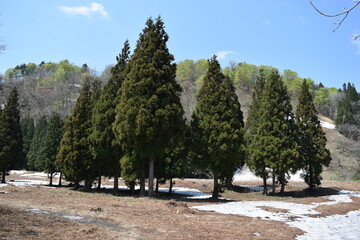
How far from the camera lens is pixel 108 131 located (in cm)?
2344

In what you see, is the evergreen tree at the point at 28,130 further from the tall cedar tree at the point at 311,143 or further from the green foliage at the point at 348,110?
the green foliage at the point at 348,110

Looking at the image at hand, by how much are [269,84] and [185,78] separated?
8031 centimetres

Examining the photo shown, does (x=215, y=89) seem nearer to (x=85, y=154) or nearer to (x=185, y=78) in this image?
(x=85, y=154)

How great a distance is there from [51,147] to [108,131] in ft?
A: 49.7

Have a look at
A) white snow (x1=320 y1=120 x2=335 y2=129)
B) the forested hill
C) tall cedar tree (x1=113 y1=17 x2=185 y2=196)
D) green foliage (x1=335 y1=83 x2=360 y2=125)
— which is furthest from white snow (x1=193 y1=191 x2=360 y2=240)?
the forested hill

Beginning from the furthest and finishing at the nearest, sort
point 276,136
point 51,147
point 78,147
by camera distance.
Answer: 1. point 51,147
2. point 78,147
3. point 276,136

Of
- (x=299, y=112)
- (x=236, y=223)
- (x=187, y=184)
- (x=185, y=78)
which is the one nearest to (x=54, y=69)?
(x=185, y=78)

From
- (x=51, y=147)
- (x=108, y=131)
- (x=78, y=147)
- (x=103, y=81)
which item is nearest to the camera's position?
(x=108, y=131)

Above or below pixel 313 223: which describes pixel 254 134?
above

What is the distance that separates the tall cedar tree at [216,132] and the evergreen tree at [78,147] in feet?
36.8

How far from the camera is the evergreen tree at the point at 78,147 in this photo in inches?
1034

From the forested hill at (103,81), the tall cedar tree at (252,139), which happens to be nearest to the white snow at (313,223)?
the tall cedar tree at (252,139)

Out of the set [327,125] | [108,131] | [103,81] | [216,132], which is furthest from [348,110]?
[103,81]

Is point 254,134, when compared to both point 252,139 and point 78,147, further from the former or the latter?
point 78,147
